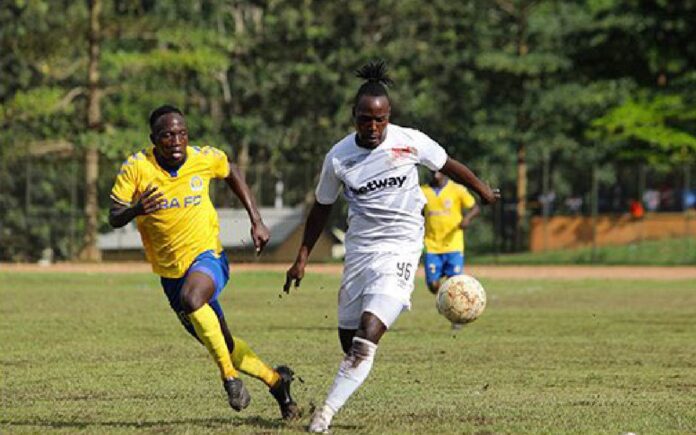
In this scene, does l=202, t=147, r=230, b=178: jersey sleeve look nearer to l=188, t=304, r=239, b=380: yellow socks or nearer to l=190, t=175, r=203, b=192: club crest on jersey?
l=190, t=175, r=203, b=192: club crest on jersey

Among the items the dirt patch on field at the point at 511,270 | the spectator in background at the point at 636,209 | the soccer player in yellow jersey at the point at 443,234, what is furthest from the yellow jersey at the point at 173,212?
the spectator in background at the point at 636,209

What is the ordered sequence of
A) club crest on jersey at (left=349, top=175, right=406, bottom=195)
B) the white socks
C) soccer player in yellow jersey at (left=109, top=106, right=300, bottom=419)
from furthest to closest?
soccer player in yellow jersey at (left=109, top=106, right=300, bottom=419), club crest on jersey at (left=349, top=175, right=406, bottom=195), the white socks

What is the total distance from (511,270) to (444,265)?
66.3 feet

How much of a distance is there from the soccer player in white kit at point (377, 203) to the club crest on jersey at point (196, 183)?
3.34 feet

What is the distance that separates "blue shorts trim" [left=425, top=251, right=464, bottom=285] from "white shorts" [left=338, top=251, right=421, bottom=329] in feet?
37.4

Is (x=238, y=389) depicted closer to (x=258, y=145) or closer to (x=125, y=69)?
(x=125, y=69)

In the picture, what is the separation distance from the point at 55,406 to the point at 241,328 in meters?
9.03

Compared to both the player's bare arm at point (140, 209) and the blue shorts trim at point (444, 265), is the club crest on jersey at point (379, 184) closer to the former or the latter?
the player's bare arm at point (140, 209)

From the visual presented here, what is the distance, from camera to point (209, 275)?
10.4m

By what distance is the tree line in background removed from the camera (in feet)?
149

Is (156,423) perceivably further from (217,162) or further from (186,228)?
(217,162)

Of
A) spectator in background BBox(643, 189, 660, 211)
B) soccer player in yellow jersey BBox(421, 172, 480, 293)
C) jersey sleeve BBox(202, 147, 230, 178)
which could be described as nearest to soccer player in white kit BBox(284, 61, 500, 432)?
jersey sleeve BBox(202, 147, 230, 178)

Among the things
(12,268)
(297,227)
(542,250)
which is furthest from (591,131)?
(12,268)

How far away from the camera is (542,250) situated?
47531 mm
